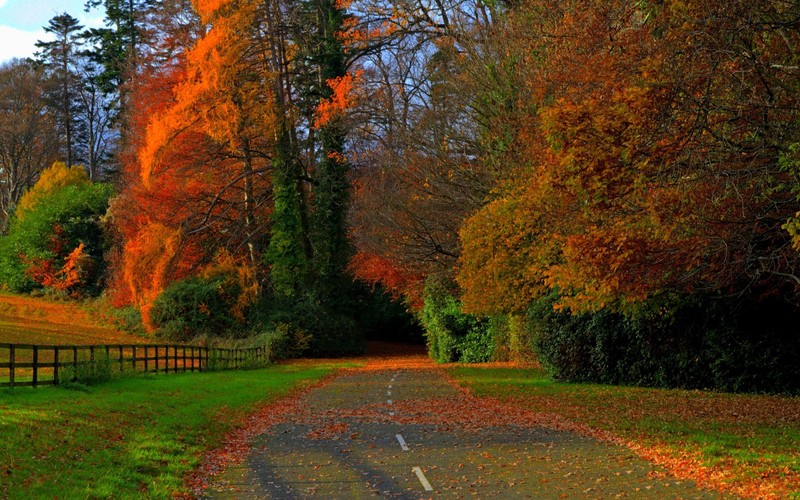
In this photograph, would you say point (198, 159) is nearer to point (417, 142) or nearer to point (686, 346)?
point (417, 142)

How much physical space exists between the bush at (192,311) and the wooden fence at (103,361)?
4.15 meters

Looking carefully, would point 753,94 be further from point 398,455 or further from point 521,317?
point 521,317

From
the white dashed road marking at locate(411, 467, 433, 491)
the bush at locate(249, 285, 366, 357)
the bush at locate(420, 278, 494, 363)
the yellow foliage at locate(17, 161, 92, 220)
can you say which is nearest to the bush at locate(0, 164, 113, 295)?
the yellow foliage at locate(17, 161, 92, 220)

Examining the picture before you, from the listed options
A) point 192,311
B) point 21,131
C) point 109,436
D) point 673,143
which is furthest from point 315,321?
point 21,131

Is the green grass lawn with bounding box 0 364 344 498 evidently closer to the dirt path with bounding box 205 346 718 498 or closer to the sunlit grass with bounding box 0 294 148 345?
the dirt path with bounding box 205 346 718 498

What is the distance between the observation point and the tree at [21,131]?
68812mm

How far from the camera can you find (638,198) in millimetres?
15234

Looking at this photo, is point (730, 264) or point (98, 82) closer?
point (730, 264)

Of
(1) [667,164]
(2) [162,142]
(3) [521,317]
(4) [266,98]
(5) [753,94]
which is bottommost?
(3) [521,317]

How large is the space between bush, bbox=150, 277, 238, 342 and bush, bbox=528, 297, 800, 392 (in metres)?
24.1

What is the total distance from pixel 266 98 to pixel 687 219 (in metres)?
37.4

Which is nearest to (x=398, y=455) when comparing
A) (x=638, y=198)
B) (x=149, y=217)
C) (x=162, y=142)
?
(x=638, y=198)

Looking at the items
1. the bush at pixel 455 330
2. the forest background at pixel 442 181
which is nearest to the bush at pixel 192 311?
the forest background at pixel 442 181

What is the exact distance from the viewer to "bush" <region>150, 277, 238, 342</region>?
152 feet
